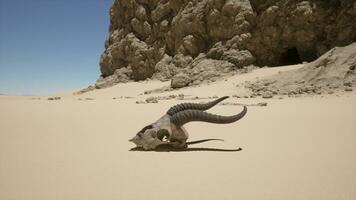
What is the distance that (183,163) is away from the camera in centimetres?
313

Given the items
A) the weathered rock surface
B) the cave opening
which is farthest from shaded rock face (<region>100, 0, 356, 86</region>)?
the weathered rock surface

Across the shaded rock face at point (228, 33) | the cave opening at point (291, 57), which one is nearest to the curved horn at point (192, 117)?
the shaded rock face at point (228, 33)

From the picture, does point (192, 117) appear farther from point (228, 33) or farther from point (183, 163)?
point (228, 33)

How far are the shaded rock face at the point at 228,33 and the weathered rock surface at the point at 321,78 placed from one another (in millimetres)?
7773

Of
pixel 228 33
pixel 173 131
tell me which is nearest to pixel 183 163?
pixel 173 131

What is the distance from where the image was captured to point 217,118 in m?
3.98

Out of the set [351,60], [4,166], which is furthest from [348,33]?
[4,166]

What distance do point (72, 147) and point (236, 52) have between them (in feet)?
59.7

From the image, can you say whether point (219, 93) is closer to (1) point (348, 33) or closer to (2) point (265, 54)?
(2) point (265, 54)

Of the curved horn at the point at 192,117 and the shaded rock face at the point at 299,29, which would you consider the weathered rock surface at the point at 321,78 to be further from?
the shaded rock face at the point at 299,29

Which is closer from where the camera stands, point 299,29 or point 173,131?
point 173,131

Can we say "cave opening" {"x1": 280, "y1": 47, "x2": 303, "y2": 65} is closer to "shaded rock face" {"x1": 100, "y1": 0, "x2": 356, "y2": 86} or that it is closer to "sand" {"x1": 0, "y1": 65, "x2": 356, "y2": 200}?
"shaded rock face" {"x1": 100, "y1": 0, "x2": 356, "y2": 86}

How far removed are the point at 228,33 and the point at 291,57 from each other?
486 cm

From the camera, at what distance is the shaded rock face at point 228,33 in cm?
1867
